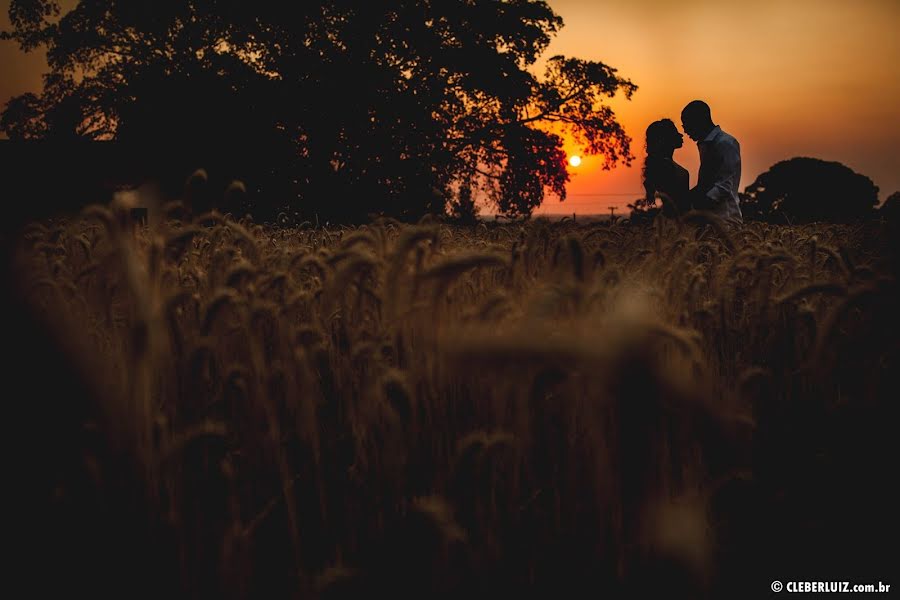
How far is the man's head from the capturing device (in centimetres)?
833

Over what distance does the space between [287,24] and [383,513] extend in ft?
76.4

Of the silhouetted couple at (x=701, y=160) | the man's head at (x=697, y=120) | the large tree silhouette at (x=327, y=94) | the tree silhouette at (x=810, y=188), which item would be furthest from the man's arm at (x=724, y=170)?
the tree silhouette at (x=810, y=188)

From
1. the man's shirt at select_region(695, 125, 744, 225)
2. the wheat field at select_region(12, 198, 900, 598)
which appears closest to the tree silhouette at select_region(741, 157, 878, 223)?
the man's shirt at select_region(695, 125, 744, 225)

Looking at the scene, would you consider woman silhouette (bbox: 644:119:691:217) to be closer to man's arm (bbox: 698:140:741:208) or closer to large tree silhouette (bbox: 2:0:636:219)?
man's arm (bbox: 698:140:741:208)

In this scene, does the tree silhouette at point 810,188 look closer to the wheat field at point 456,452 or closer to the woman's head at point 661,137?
the woman's head at point 661,137

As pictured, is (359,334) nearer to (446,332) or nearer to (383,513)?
(446,332)

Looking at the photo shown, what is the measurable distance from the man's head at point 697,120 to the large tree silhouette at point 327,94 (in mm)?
13610

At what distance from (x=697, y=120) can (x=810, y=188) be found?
38.9 meters

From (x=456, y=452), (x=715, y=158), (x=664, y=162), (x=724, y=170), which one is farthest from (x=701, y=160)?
(x=456, y=452)

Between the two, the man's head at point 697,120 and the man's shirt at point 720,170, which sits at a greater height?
the man's head at point 697,120

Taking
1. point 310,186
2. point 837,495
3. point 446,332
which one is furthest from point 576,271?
point 310,186

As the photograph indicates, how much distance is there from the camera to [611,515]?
1351mm

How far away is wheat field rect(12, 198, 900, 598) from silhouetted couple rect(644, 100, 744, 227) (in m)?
6.44

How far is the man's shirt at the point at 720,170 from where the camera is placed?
8.28 meters
